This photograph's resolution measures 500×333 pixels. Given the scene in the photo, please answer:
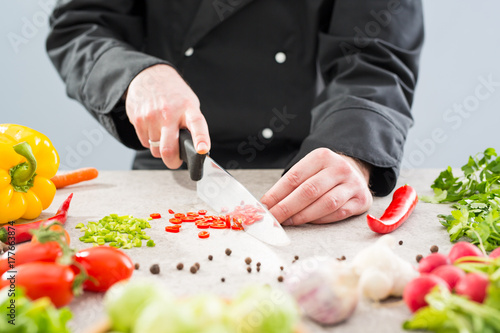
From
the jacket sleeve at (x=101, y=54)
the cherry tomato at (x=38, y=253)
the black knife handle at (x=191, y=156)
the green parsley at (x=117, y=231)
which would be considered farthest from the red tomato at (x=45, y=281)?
the jacket sleeve at (x=101, y=54)

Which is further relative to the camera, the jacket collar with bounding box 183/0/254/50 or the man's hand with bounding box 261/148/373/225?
the jacket collar with bounding box 183/0/254/50

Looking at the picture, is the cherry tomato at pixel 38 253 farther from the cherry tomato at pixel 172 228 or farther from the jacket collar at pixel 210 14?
the jacket collar at pixel 210 14

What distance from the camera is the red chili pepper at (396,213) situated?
46.3 inches

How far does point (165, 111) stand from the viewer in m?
1.33

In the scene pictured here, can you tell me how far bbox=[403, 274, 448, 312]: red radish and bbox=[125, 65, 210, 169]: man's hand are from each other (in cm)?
63

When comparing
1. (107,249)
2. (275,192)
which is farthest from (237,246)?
(107,249)

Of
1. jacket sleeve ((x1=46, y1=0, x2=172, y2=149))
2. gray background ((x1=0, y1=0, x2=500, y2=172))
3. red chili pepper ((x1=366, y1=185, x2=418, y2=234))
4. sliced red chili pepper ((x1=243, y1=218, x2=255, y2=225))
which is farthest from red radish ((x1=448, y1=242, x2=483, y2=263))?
gray background ((x1=0, y1=0, x2=500, y2=172))

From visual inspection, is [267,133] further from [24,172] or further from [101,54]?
[24,172]

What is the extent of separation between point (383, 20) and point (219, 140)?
694 mm

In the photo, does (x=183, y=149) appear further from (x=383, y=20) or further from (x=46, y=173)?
(x=383, y=20)

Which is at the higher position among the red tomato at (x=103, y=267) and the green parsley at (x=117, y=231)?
the red tomato at (x=103, y=267)

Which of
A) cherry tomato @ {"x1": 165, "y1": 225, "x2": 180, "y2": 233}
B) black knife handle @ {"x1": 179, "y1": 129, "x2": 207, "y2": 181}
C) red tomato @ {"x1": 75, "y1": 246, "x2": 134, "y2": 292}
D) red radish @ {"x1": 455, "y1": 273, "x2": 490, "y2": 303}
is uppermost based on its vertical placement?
red radish @ {"x1": 455, "y1": 273, "x2": 490, "y2": 303}

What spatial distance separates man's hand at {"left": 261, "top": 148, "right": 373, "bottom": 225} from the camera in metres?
1.22

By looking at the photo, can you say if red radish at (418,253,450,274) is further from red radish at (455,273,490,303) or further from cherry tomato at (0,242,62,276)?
cherry tomato at (0,242,62,276)
